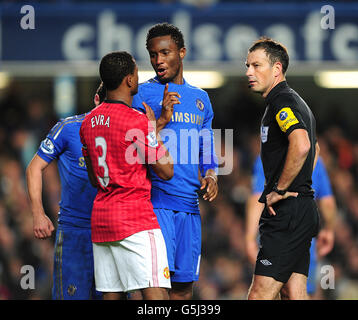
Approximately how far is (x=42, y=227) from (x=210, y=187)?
120cm

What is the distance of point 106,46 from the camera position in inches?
388

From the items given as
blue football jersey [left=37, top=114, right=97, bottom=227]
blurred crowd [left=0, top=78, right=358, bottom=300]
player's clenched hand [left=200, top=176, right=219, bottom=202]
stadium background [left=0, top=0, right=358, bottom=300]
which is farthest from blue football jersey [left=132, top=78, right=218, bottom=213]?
stadium background [left=0, top=0, right=358, bottom=300]

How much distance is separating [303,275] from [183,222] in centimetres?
90

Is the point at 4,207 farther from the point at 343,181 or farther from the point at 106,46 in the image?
the point at 343,181

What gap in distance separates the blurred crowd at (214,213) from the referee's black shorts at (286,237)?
4.77 m

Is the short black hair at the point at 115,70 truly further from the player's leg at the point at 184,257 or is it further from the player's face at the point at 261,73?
the player's leg at the point at 184,257

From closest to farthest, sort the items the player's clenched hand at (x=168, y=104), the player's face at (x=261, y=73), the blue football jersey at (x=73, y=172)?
the player's clenched hand at (x=168, y=104), the player's face at (x=261, y=73), the blue football jersey at (x=73, y=172)

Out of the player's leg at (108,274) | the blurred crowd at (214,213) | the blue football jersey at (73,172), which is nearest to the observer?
the player's leg at (108,274)

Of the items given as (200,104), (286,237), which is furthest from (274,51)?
(286,237)

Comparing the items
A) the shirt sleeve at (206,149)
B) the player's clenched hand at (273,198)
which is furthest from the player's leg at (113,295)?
the shirt sleeve at (206,149)

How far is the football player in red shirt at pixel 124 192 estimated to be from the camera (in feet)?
14.4

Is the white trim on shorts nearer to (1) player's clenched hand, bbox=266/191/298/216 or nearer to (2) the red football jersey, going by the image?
(2) the red football jersey

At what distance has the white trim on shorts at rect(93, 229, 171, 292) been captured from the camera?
4.35 meters

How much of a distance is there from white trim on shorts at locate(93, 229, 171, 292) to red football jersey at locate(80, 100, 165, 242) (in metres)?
0.06
